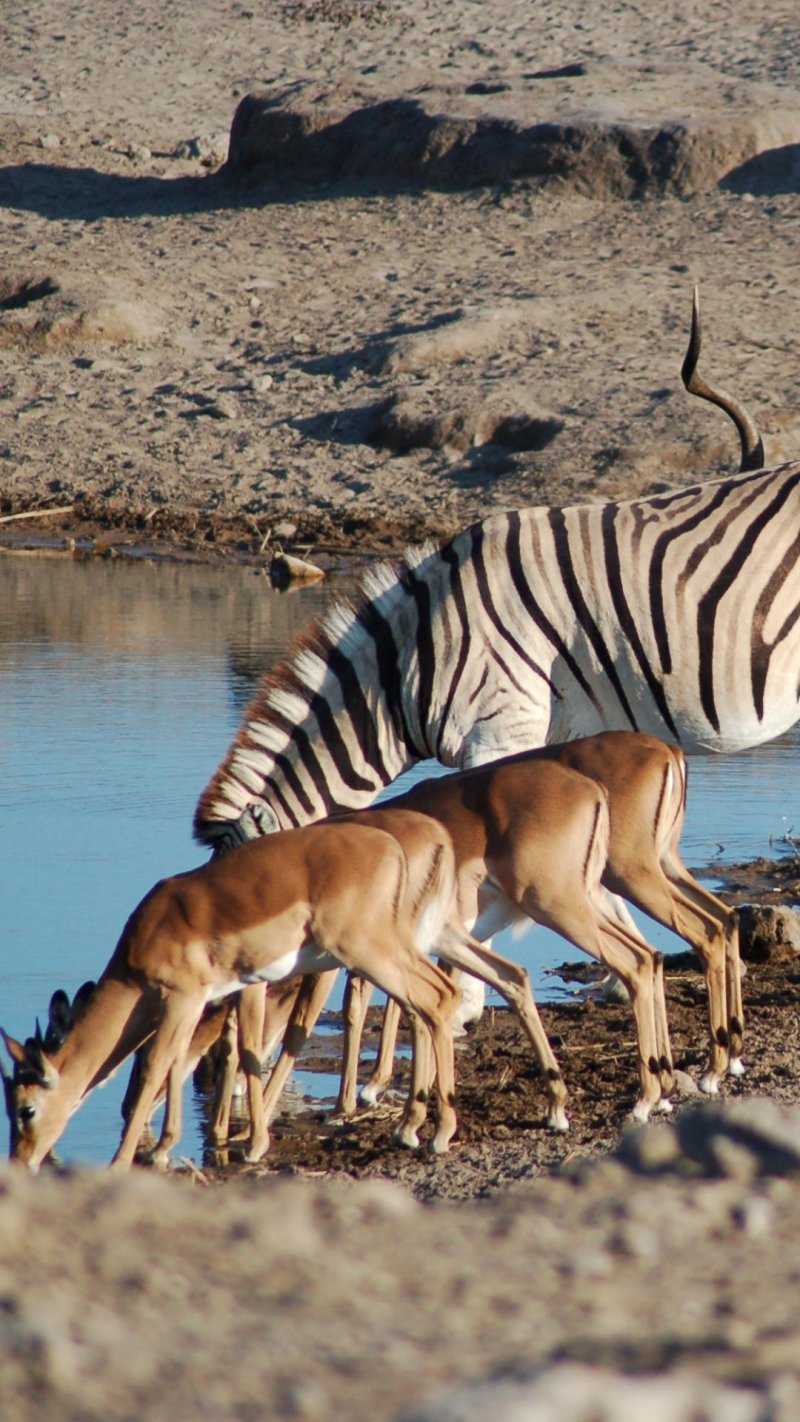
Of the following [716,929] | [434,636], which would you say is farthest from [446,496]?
[716,929]

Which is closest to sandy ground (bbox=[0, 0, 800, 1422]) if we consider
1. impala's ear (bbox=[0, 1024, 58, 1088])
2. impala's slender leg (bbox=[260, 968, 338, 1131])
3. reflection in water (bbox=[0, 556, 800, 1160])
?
impala's slender leg (bbox=[260, 968, 338, 1131])

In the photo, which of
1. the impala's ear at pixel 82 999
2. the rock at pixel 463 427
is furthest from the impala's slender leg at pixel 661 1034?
the rock at pixel 463 427

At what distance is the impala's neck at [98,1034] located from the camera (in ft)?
23.2

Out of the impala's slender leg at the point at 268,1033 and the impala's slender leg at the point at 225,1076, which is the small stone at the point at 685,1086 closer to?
the impala's slender leg at the point at 268,1033

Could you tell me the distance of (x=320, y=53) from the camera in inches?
1663

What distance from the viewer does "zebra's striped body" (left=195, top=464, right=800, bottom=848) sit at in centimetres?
945

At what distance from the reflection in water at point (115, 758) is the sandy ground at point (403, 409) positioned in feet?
5.63

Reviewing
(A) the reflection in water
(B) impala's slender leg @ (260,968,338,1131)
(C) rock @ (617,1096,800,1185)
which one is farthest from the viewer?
(A) the reflection in water

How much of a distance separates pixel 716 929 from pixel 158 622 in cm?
1111

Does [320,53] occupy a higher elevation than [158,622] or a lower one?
higher

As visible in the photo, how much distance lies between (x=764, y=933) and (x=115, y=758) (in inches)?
202

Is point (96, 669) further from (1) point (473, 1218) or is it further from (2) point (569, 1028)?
(1) point (473, 1218)

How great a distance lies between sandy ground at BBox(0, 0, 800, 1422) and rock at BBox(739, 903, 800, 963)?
11cm

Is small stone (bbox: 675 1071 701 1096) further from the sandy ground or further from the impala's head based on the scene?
the impala's head
